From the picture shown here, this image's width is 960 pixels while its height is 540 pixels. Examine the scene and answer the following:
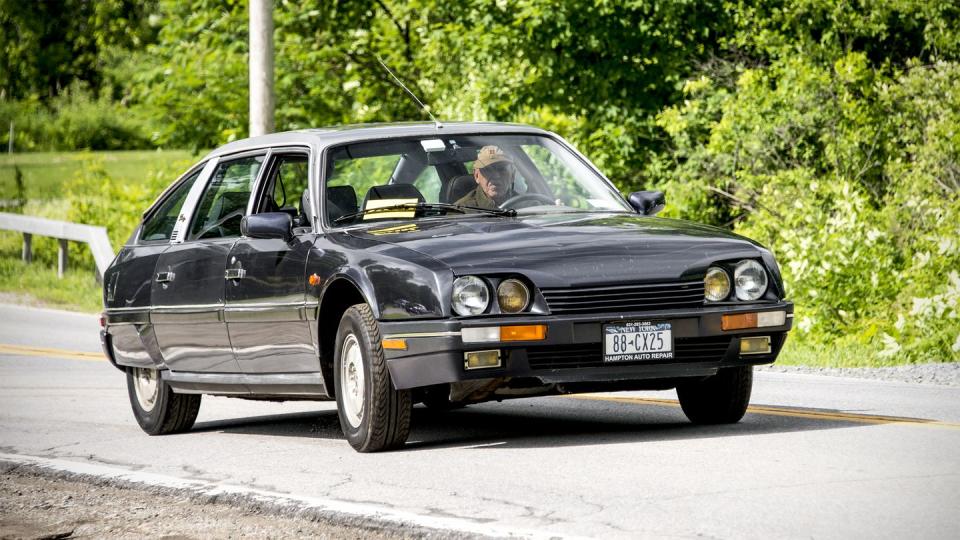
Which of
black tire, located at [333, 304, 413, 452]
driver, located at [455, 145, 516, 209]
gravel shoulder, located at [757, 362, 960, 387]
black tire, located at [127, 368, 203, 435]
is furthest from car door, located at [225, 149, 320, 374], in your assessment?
gravel shoulder, located at [757, 362, 960, 387]

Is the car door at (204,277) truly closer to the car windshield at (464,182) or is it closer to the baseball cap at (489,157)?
the car windshield at (464,182)

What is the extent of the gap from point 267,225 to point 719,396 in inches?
96.7

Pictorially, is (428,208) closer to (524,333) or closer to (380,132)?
(380,132)

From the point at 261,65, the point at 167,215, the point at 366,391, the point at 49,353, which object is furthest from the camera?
the point at 261,65

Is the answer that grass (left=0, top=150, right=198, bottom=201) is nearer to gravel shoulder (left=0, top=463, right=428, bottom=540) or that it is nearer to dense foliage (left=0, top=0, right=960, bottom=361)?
dense foliage (left=0, top=0, right=960, bottom=361)

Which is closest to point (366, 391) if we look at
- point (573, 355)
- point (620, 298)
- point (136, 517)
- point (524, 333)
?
point (524, 333)

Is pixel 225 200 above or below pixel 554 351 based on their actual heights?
above

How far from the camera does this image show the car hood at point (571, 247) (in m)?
7.54

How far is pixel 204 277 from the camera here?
936cm

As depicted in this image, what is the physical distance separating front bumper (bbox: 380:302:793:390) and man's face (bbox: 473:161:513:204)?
1391mm

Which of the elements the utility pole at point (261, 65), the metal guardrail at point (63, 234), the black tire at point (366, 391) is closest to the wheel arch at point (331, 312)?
the black tire at point (366, 391)

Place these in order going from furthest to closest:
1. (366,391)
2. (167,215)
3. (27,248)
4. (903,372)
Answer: (27,248) < (903,372) < (167,215) < (366,391)

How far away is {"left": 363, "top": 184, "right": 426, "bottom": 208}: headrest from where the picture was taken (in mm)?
8688

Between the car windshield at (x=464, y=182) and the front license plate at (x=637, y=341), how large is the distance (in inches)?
49.3
